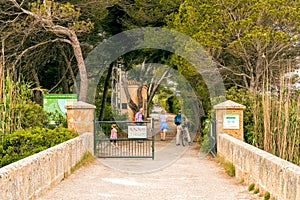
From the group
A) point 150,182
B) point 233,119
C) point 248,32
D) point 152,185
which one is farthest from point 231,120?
point 152,185

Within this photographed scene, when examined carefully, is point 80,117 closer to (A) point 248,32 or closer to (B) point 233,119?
(B) point 233,119

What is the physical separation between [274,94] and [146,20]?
467 inches

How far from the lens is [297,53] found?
19.2 metres

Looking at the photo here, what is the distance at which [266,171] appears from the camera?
8.14 metres

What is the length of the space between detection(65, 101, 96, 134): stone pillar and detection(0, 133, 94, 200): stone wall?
111 inches

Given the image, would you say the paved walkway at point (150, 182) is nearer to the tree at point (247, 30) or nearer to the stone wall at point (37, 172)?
the stone wall at point (37, 172)

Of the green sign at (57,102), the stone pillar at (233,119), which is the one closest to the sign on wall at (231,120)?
the stone pillar at (233,119)

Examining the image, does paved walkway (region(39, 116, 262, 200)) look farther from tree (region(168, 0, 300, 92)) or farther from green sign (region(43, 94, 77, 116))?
tree (region(168, 0, 300, 92))

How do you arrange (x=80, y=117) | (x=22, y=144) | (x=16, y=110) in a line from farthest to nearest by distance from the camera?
(x=80, y=117) → (x=16, y=110) → (x=22, y=144)

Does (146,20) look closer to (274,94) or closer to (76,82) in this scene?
(76,82)

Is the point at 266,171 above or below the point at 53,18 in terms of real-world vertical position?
below

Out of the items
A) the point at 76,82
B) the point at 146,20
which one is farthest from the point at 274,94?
the point at 76,82

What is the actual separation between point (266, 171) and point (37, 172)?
11.6 ft

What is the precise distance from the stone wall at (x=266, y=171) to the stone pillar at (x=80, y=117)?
4.92 metres
